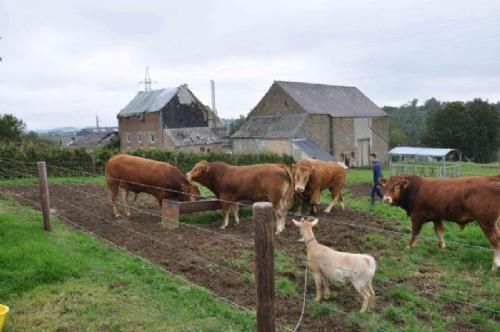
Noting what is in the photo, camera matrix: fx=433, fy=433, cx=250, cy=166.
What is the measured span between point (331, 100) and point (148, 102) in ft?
62.7

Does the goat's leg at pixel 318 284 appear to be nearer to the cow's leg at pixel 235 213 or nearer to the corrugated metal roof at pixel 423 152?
the cow's leg at pixel 235 213

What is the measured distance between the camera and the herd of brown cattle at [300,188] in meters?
7.23

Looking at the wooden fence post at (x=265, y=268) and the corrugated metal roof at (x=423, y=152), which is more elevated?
the wooden fence post at (x=265, y=268)

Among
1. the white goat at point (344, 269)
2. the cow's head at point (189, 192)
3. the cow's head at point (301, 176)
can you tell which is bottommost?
the white goat at point (344, 269)

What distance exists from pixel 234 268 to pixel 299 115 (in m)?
35.1

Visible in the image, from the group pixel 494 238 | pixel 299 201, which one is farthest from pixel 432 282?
pixel 299 201

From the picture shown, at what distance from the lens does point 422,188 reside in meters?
8.00

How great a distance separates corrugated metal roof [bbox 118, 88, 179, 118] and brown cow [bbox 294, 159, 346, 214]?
33.7 meters

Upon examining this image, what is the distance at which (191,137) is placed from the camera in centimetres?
4369

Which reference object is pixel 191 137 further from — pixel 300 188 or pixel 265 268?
pixel 265 268

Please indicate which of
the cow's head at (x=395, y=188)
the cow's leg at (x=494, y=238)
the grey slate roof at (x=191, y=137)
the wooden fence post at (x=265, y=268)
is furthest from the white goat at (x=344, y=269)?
the grey slate roof at (x=191, y=137)

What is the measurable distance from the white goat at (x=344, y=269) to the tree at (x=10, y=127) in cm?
3602

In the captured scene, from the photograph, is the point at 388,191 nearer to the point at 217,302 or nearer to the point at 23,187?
the point at 217,302

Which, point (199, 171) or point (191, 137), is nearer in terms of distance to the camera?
point (199, 171)
